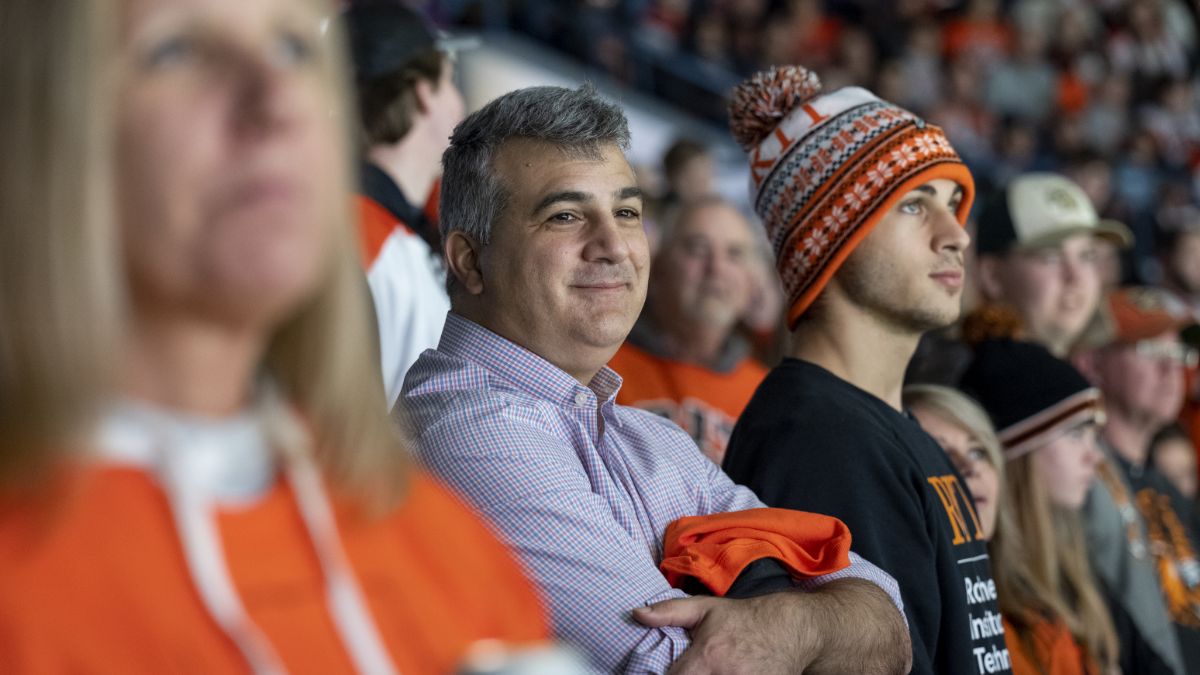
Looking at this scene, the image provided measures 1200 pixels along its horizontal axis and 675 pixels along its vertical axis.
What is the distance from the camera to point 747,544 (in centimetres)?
192

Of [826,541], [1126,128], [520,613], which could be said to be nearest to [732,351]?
[826,541]

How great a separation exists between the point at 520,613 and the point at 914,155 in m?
1.79

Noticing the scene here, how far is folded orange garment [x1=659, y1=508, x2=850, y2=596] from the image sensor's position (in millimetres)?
1885

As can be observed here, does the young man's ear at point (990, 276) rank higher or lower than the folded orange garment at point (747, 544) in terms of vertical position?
higher

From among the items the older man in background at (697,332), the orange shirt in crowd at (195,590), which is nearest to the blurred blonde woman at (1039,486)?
the older man in background at (697,332)

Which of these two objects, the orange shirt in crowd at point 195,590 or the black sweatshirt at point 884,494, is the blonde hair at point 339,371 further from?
the black sweatshirt at point 884,494

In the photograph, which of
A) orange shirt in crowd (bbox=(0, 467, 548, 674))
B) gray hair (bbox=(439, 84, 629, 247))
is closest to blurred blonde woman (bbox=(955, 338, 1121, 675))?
gray hair (bbox=(439, 84, 629, 247))

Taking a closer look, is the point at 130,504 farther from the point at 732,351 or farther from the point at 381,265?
the point at 732,351

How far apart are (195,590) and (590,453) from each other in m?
1.13

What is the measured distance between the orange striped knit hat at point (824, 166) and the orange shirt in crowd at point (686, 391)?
86cm

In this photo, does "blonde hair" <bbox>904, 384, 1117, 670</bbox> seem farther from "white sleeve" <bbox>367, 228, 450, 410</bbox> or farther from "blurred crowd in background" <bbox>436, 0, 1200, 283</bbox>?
"blurred crowd in background" <bbox>436, 0, 1200, 283</bbox>

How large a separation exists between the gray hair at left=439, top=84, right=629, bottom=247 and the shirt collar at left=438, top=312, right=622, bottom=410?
0.59 ft

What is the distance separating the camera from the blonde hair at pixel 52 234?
31.8 inches

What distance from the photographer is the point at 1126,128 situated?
39.8ft
